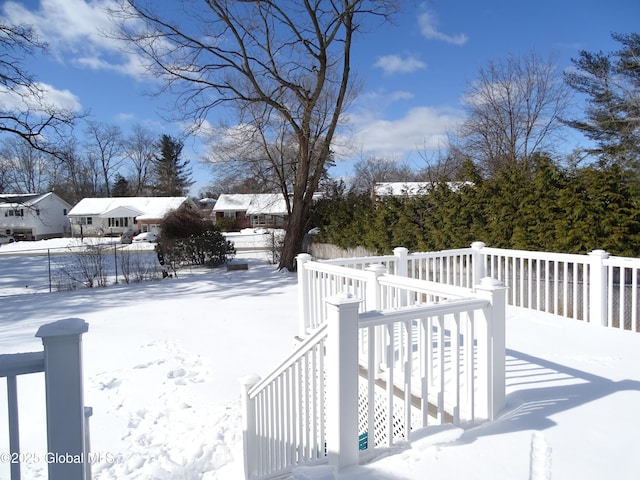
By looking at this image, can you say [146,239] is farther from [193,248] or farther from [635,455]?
[635,455]

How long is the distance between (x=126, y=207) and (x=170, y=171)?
7.49 meters

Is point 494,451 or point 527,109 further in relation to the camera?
point 527,109

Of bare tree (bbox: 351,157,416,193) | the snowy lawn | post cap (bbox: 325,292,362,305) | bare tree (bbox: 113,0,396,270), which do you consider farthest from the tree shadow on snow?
bare tree (bbox: 351,157,416,193)

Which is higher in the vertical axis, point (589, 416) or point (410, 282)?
point (410, 282)

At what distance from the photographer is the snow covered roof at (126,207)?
122 feet

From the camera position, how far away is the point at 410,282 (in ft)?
10.3

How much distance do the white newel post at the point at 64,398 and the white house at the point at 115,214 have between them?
124 ft

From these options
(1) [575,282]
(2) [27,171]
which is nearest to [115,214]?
(2) [27,171]

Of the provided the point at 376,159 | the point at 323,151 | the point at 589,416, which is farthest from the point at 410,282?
the point at 376,159

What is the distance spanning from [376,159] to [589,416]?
106 feet

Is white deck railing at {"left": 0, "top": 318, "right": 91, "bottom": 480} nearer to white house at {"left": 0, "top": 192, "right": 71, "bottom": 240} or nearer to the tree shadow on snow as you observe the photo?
the tree shadow on snow

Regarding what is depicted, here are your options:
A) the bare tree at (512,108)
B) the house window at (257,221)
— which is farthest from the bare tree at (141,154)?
the bare tree at (512,108)

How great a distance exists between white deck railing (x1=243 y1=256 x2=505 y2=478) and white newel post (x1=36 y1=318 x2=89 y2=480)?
1230 millimetres

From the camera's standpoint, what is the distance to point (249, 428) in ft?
11.0
